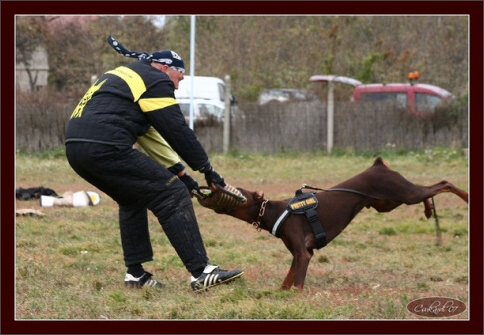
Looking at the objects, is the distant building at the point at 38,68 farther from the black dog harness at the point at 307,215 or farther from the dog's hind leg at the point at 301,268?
the dog's hind leg at the point at 301,268

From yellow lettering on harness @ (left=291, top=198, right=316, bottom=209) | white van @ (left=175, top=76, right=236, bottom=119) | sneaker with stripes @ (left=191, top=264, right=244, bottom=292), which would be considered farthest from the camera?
white van @ (left=175, top=76, right=236, bottom=119)

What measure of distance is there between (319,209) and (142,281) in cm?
161

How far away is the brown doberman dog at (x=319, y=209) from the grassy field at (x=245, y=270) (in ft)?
1.09

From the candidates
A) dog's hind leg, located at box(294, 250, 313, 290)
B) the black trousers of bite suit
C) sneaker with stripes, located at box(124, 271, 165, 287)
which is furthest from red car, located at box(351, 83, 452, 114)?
the black trousers of bite suit

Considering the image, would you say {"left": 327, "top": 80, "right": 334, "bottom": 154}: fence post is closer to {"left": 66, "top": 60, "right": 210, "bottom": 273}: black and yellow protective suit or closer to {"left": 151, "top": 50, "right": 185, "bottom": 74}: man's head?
{"left": 151, "top": 50, "right": 185, "bottom": 74}: man's head

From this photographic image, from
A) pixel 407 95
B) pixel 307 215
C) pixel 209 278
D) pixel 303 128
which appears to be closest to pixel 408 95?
pixel 407 95

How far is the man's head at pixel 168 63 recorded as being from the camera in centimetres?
661

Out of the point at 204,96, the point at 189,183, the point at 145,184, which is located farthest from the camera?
the point at 204,96

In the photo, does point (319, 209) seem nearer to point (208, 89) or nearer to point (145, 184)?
point (145, 184)

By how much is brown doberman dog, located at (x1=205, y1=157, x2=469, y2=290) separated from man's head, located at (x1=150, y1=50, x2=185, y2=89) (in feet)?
3.72

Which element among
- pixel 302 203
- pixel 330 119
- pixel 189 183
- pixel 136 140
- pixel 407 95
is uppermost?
pixel 407 95

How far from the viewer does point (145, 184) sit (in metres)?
6.31

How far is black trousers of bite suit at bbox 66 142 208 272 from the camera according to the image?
6.23 metres

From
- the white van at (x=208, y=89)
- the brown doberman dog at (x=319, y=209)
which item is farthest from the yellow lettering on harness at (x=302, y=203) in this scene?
the white van at (x=208, y=89)
